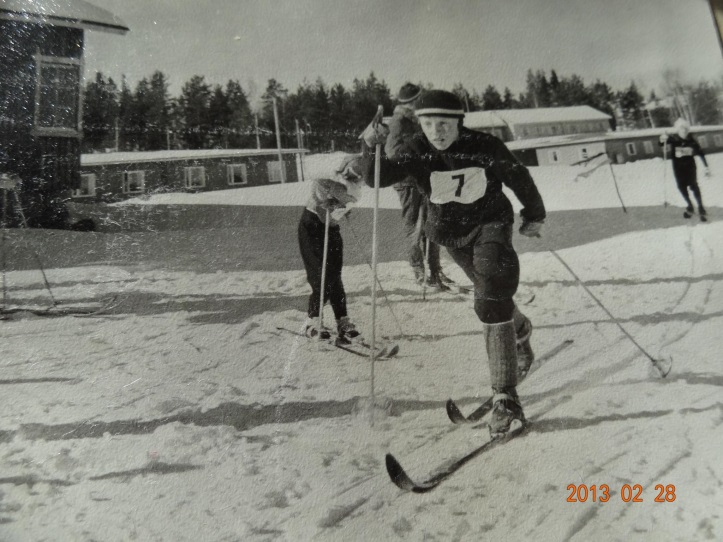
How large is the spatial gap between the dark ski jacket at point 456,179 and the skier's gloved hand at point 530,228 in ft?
0.33

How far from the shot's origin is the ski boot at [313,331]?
1.44m

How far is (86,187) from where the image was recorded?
1423 millimetres

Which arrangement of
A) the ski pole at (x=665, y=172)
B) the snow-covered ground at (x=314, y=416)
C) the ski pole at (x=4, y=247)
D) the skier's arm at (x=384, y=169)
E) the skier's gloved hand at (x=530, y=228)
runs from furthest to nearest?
the ski pole at (x=665, y=172) → the skier's gloved hand at (x=530, y=228) → the skier's arm at (x=384, y=169) → the ski pole at (x=4, y=247) → the snow-covered ground at (x=314, y=416)

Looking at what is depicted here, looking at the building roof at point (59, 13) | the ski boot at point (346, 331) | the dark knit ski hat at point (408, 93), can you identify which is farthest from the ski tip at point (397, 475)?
the building roof at point (59, 13)

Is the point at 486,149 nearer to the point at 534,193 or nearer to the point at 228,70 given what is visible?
the point at 534,193

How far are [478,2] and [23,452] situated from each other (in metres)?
2.05

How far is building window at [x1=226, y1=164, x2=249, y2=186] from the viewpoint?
4.92 ft

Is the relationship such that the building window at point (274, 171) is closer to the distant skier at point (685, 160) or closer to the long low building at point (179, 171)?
the long low building at point (179, 171)

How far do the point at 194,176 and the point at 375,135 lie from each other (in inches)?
22.5

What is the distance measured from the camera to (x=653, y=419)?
1.49 m

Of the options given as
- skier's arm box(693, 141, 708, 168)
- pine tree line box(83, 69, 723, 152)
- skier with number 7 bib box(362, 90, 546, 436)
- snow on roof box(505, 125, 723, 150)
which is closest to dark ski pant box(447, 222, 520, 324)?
skier with number 7 bib box(362, 90, 546, 436)

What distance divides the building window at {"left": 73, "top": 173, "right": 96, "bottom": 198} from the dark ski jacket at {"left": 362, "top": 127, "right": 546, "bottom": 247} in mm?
815

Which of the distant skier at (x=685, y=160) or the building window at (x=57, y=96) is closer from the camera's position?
the building window at (x=57, y=96)

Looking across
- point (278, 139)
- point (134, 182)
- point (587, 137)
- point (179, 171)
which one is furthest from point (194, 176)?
point (587, 137)
